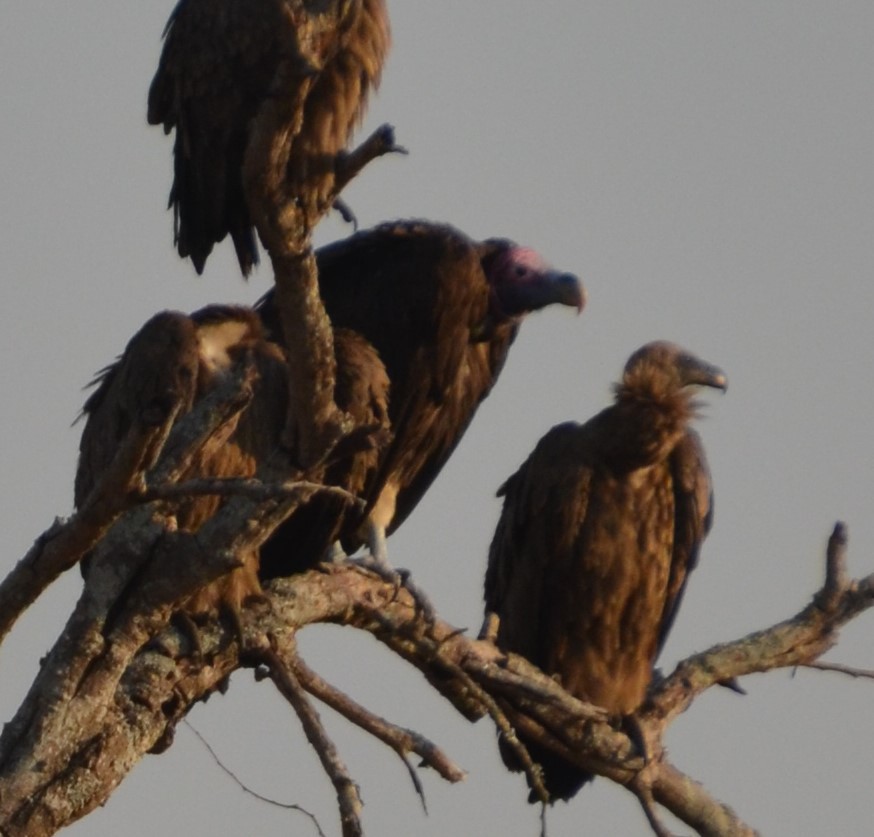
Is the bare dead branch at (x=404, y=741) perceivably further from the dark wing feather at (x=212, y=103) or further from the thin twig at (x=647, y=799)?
the dark wing feather at (x=212, y=103)

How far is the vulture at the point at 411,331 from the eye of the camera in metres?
6.70

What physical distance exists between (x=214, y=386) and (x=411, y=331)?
1.29m

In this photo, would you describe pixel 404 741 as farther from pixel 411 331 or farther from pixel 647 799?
pixel 411 331

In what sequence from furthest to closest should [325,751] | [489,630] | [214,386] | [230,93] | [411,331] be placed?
1. [411,331]
2. [230,93]
3. [489,630]
4. [214,386]
5. [325,751]

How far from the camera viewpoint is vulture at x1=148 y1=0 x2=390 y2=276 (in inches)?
232

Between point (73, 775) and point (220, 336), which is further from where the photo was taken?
point (220, 336)

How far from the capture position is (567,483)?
6859 millimetres

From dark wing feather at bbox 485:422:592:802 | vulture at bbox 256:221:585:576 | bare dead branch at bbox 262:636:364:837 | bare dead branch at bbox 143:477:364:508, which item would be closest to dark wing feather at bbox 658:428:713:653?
dark wing feather at bbox 485:422:592:802

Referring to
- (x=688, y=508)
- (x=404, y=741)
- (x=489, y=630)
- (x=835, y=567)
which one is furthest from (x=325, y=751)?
(x=688, y=508)

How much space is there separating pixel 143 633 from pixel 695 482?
286 cm

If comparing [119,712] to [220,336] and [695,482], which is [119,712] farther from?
[695,482]

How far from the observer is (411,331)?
6719 mm

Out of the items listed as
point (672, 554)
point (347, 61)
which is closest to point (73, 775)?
point (347, 61)

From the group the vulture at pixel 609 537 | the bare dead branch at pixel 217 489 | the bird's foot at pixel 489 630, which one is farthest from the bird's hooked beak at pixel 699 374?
the bare dead branch at pixel 217 489
